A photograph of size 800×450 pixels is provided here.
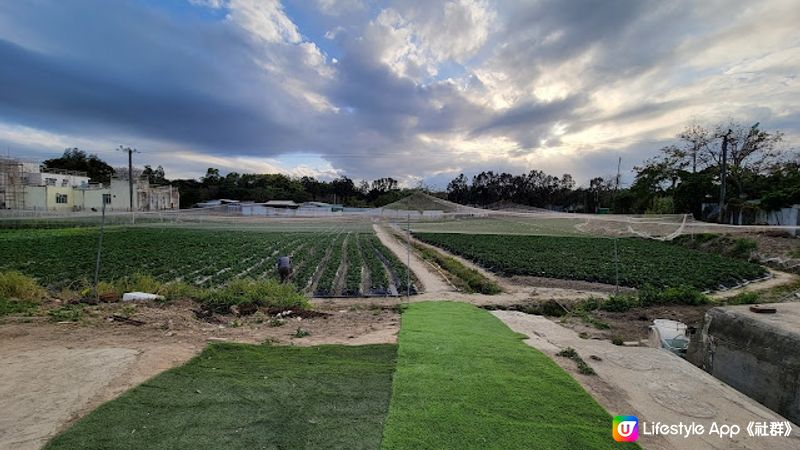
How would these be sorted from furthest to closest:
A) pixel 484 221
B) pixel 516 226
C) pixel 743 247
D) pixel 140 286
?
pixel 743 247 < pixel 484 221 < pixel 516 226 < pixel 140 286

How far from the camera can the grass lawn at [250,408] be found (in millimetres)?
3299

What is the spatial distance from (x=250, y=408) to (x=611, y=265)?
17670 mm

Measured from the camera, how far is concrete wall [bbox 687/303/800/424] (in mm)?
4508

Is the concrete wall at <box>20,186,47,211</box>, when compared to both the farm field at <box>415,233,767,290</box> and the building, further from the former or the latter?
the farm field at <box>415,233,767,290</box>

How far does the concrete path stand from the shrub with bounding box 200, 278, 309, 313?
5720 mm

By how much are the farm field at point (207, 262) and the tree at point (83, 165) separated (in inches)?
2083

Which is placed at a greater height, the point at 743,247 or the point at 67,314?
the point at 743,247

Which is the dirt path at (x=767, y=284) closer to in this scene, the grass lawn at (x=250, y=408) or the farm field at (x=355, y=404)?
the farm field at (x=355, y=404)

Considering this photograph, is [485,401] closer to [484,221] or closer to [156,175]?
[484,221]

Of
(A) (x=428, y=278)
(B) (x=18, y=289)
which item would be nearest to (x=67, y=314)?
(B) (x=18, y=289)

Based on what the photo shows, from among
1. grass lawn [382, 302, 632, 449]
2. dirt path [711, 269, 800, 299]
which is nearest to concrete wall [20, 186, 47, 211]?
grass lawn [382, 302, 632, 449]

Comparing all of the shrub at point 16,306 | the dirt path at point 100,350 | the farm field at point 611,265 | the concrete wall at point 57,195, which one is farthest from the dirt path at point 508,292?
the concrete wall at point 57,195

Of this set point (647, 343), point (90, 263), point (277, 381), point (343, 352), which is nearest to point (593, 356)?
point (647, 343)

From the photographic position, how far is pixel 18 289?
8.88m
